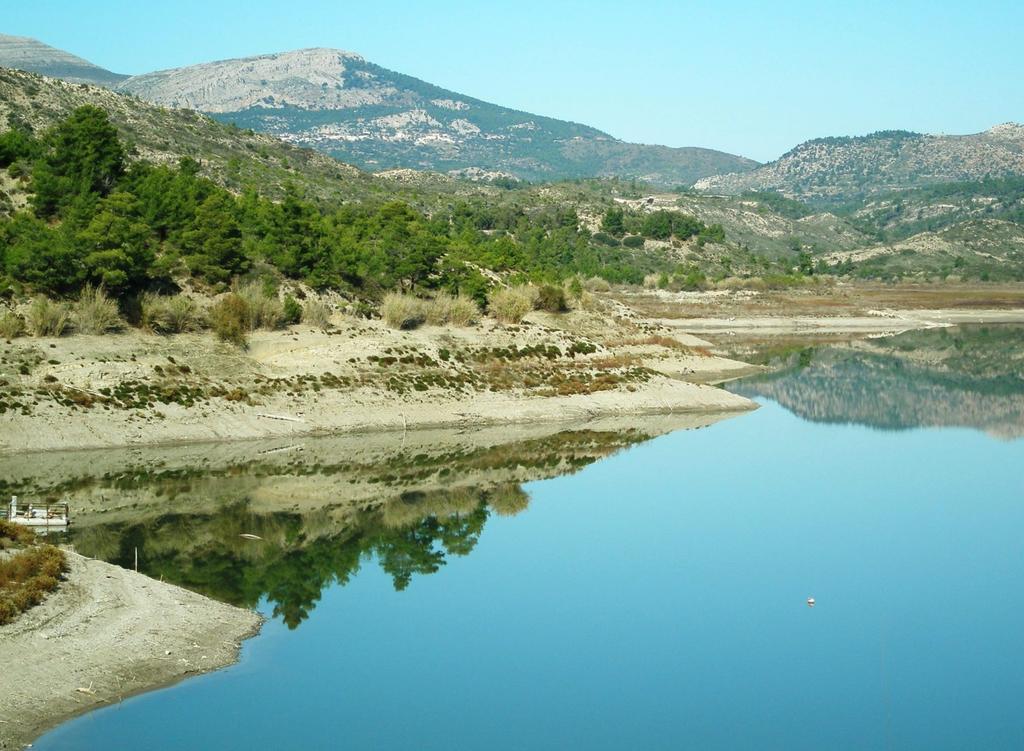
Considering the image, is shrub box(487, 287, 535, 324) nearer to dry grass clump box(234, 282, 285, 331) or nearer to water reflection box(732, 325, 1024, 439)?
water reflection box(732, 325, 1024, 439)

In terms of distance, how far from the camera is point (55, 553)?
26891mm

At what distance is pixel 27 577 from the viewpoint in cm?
2506

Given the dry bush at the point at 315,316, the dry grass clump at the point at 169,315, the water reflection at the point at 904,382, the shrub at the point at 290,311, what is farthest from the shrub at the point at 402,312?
the water reflection at the point at 904,382

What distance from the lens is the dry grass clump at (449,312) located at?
211 feet

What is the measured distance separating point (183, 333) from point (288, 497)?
1715cm

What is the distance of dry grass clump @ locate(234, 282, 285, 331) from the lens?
57.1 metres

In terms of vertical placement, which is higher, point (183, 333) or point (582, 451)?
point (183, 333)

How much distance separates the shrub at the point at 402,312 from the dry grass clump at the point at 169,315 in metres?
9.73

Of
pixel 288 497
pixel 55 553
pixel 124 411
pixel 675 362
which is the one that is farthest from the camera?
pixel 675 362

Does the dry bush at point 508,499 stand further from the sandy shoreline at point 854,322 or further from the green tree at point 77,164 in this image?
the sandy shoreline at point 854,322

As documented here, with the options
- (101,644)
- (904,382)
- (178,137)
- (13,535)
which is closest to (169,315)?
(13,535)

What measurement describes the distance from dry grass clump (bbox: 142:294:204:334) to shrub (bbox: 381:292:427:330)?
31.9 feet

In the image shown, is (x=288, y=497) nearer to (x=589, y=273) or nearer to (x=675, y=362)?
(x=675, y=362)

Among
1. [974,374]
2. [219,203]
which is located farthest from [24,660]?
[974,374]
